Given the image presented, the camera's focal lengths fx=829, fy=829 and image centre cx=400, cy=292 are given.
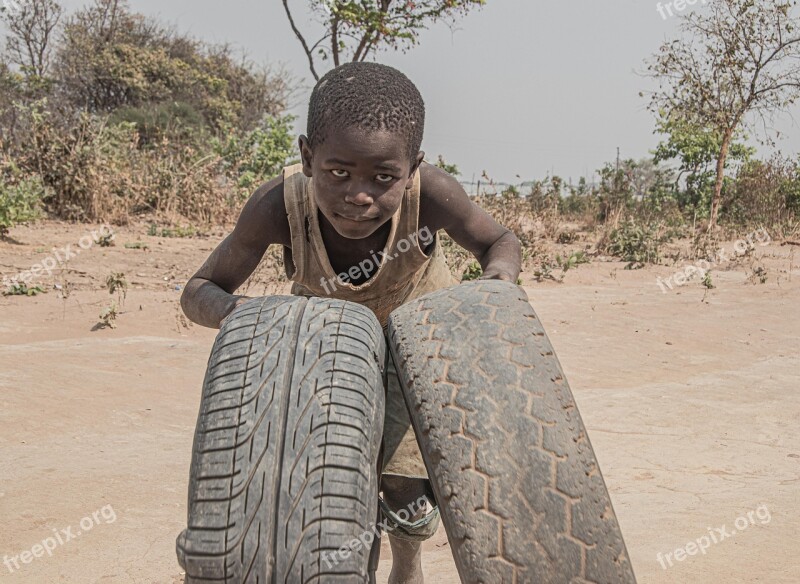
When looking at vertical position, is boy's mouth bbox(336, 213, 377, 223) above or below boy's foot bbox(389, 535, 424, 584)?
above

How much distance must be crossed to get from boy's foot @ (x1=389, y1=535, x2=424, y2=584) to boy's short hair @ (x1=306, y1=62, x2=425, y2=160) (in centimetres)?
138

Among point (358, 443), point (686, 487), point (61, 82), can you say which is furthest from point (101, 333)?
point (61, 82)

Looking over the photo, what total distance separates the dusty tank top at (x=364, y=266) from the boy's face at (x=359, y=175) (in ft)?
0.99

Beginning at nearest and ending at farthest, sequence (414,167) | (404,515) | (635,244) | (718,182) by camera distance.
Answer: (414,167), (404,515), (635,244), (718,182)

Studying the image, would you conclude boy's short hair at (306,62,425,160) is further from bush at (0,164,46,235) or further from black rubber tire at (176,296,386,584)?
bush at (0,164,46,235)

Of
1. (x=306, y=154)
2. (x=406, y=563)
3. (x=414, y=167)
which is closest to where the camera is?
(x=306, y=154)

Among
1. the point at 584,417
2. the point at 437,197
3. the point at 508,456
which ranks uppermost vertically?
the point at 437,197

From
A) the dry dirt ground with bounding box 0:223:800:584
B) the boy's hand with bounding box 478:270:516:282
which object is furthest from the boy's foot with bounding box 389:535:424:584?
the boy's hand with bounding box 478:270:516:282

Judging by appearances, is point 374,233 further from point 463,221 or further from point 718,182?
point 718,182

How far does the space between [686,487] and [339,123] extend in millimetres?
2669

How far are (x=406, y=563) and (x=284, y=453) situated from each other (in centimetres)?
136

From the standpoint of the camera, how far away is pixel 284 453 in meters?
1.82

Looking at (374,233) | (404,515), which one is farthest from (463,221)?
(404,515)

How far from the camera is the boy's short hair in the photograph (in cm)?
238
